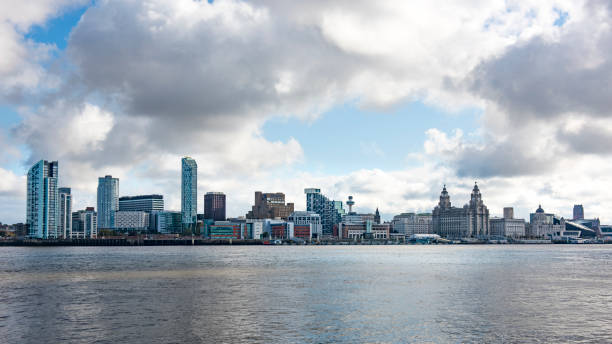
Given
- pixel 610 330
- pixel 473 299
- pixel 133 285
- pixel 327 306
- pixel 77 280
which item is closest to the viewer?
pixel 610 330

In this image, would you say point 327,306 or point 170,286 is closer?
point 327,306

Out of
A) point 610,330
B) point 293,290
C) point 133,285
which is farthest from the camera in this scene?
point 133,285

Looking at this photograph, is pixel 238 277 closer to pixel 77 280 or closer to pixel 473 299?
pixel 77 280

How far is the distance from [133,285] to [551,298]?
160ft

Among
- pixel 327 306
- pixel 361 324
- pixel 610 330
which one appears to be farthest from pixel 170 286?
pixel 610 330

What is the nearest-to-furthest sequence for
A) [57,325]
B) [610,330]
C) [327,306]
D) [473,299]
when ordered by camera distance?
[610,330], [57,325], [327,306], [473,299]

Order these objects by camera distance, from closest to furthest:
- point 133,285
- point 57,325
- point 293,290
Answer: point 57,325 → point 293,290 → point 133,285

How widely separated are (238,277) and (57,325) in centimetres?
4346

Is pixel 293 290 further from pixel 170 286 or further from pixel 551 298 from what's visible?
pixel 551 298

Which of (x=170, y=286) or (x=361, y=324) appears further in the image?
(x=170, y=286)

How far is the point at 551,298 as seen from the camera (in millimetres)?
59156

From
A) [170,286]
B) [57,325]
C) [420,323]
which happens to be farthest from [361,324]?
[170,286]

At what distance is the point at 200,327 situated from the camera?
42.6 metres

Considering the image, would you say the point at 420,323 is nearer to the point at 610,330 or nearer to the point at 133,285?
the point at 610,330
